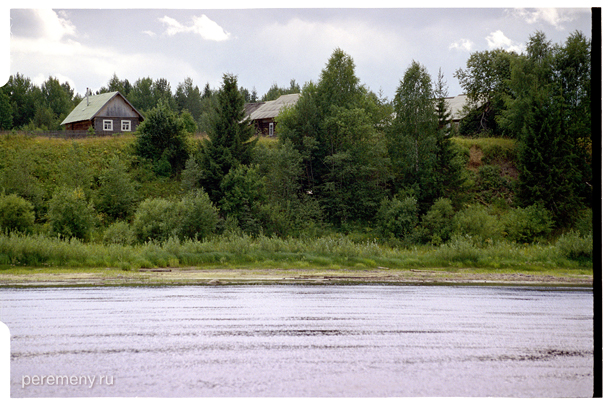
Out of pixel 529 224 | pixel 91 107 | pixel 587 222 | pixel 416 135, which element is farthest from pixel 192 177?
pixel 587 222

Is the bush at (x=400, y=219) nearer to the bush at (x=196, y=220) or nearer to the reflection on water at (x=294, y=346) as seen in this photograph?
the bush at (x=196, y=220)

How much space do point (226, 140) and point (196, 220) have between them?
906 cm

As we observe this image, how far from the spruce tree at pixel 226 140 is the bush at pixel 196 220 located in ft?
18.5

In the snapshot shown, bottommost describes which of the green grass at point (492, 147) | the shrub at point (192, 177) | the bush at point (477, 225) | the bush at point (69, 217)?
the bush at point (477, 225)

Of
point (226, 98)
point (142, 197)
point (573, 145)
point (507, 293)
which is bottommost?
point (507, 293)

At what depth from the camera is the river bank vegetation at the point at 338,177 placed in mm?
21641

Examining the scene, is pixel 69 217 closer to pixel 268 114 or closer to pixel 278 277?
pixel 278 277

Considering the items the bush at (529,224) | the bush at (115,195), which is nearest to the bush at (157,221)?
the bush at (115,195)

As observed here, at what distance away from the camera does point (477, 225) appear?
26.1 metres

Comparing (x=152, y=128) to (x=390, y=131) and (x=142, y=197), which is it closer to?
(x=142, y=197)

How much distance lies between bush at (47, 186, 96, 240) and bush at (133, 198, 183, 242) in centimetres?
233

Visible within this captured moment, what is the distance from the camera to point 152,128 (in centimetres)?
3519

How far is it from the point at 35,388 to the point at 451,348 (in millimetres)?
6699

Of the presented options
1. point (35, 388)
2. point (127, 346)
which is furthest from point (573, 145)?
point (35, 388)
